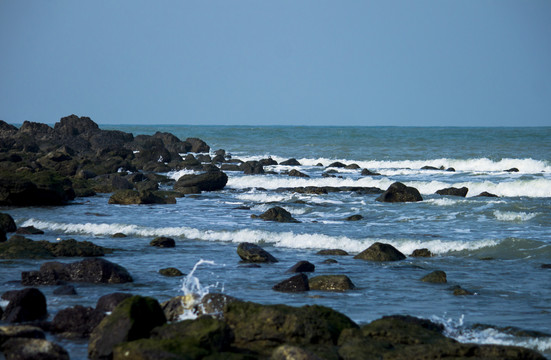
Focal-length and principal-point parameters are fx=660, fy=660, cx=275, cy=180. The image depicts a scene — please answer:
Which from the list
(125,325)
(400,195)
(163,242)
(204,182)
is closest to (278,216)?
(163,242)

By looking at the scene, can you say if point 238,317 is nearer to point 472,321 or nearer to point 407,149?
point 472,321

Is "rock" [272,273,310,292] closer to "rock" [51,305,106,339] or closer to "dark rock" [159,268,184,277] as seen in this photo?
"dark rock" [159,268,184,277]

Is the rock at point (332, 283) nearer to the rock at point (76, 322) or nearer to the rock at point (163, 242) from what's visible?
the rock at point (76, 322)

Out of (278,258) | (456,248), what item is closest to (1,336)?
(278,258)

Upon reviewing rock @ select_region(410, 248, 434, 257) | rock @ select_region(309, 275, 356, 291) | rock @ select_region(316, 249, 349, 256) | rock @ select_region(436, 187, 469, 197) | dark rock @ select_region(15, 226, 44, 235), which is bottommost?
dark rock @ select_region(15, 226, 44, 235)

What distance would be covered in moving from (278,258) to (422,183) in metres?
17.5

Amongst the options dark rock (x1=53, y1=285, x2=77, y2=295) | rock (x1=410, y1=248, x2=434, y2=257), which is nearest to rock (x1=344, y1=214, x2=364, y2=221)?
rock (x1=410, y1=248, x2=434, y2=257)

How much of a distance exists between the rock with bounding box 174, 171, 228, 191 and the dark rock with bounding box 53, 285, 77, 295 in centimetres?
1826

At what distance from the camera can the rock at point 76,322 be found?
783 centimetres

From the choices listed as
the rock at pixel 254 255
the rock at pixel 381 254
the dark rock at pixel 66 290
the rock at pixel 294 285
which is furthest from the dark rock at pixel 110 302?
the rock at pixel 381 254

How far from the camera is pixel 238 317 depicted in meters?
7.54

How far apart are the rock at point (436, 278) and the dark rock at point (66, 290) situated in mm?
5800

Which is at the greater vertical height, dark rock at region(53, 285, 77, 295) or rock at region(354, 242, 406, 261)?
rock at region(354, 242, 406, 261)

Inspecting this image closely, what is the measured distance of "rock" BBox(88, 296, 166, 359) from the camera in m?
6.98
